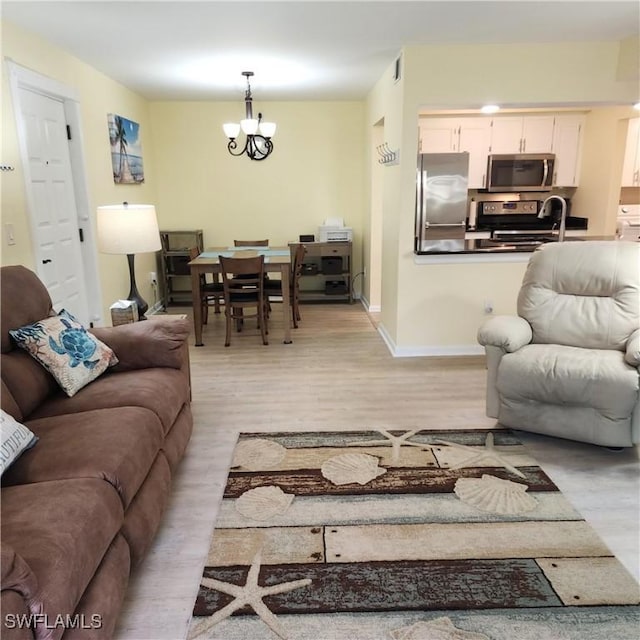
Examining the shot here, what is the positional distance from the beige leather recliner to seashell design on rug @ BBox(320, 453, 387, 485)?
32.0 inches

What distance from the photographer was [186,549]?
1987 millimetres

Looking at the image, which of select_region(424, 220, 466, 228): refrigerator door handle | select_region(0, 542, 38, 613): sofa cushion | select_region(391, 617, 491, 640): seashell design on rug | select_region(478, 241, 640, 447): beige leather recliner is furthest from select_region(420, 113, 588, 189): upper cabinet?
select_region(0, 542, 38, 613): sofa cushion

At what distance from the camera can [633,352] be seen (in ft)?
8.07

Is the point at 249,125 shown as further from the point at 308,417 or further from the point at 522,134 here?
the point at 522,134

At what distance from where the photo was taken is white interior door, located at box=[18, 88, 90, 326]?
3.29 metres

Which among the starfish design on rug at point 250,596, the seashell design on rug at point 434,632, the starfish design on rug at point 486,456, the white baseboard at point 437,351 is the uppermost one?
the white baseboard at point 437,351

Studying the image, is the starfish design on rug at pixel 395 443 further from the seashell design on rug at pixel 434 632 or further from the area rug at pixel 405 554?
the seashell design on rug at pixel 434 632

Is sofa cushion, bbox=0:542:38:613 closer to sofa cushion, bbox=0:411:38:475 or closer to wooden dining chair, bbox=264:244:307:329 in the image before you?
sofa cushion, bbox=0:411:38:475

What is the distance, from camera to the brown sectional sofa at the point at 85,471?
4.10 ft

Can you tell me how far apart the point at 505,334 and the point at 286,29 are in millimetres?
2339

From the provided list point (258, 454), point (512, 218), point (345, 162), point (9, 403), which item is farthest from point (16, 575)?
point (512, 218)

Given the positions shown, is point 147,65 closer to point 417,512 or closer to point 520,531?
point 417,512

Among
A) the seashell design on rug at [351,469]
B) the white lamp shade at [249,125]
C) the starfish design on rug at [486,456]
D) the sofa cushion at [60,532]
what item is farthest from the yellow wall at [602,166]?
the sofa cushion at [60,532]

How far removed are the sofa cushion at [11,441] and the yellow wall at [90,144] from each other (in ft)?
5.29
